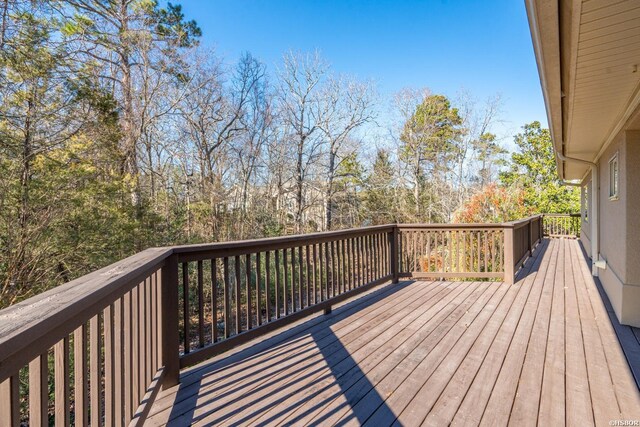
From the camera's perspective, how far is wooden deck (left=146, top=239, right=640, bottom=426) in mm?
1838

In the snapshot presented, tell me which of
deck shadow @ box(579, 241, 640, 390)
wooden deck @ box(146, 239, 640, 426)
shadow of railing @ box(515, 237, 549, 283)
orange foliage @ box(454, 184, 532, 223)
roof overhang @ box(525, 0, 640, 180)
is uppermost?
roof overhang @ box(525, 0, 640, 180)

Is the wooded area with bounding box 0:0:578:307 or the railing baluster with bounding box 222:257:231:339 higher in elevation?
the wooded area with bounding box 0:0:578:307

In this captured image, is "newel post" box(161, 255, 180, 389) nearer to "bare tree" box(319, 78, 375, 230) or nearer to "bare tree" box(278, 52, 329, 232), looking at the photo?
"bare tree" box(278, 52, 329, 232)

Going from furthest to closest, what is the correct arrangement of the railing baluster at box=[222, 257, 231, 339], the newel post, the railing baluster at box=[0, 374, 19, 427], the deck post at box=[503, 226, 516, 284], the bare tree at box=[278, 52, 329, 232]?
the bare tree at box=[278, 52, 329, 232]
the deck post at box=[503, 226, 516, 284]
the railing baluster at box=[222, 257, 231, 339]
the newel post
the railing baluster at box=[0, 374, 19, 427]

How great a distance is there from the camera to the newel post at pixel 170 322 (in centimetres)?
213

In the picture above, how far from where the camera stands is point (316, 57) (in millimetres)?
13695

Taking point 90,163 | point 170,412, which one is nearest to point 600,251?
point 170,412

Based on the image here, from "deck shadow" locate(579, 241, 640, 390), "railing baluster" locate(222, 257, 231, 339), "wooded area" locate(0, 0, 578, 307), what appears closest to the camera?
"deck shadow" locate(579, 241, 640, 390)

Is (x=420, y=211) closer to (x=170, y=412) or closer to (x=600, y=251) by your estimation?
(x=600, y=251)

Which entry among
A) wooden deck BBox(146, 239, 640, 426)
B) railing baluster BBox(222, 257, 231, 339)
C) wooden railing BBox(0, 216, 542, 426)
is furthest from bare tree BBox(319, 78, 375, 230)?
railing baluster BBox(222, 257, 231, 339)

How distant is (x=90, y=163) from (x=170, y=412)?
721 centimetres

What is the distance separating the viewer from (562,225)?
12.7 metres

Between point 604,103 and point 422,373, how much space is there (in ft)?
9.59

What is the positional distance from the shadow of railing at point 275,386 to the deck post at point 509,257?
3430 mm
